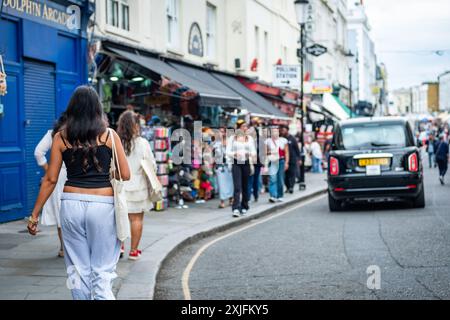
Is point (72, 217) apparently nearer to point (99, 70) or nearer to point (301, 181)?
point (99, 70)

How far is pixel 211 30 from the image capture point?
24484 millimetres

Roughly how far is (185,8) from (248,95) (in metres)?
4.47

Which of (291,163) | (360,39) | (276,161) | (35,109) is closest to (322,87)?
(291,163)

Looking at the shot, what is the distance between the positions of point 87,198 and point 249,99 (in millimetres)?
18741

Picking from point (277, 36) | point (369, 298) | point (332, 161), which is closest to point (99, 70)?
point (332, 161)

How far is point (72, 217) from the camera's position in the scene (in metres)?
5.25

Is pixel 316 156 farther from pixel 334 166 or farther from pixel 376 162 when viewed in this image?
pixel 376 162

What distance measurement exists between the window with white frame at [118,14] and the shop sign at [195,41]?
3.89 metres

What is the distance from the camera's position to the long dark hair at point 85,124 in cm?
527

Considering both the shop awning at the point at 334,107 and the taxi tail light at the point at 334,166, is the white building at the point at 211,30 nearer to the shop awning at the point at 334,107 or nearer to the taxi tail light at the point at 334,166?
the taxi tail light at the point at 334,166

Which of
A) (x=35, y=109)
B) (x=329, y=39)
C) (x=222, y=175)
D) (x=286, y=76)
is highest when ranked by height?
(x=329, y=39)

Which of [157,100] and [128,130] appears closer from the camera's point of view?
[128,130]

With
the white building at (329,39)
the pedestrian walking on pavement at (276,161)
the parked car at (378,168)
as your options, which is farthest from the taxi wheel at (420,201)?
the white building at (329,39)

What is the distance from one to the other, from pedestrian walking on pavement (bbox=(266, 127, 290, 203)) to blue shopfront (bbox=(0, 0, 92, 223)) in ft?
16.2
